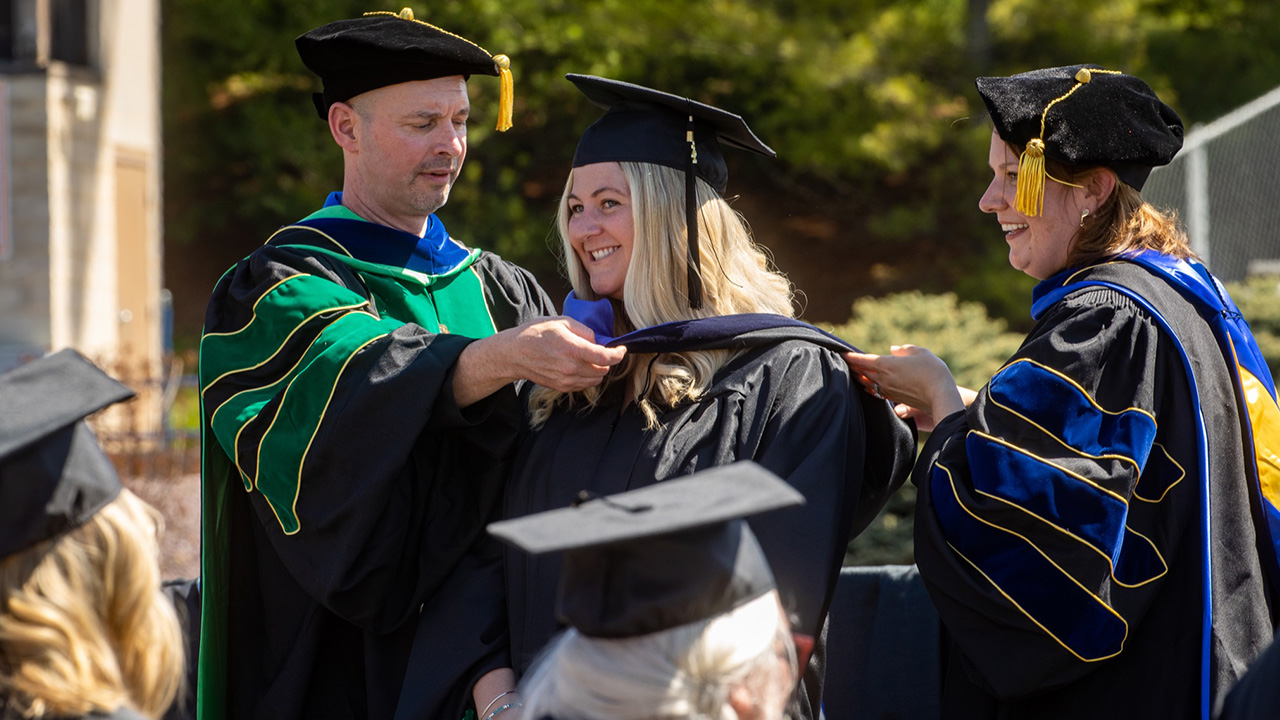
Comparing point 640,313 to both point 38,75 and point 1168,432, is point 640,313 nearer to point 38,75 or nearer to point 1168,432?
point 1168,432

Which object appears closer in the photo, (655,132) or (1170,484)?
(1170,484)

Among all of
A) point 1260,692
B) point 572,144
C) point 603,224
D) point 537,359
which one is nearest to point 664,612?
point 1260,692

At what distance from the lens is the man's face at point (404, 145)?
3.14 meters

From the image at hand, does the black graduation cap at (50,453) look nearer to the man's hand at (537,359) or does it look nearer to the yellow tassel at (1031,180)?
the man's hand at (537,359)

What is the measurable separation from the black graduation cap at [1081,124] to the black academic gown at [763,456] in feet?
1.82

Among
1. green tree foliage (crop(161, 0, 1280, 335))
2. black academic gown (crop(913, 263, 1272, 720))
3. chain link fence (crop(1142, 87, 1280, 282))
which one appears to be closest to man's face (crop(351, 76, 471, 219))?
black academic gown (crop(913, 263, 1272, 720))

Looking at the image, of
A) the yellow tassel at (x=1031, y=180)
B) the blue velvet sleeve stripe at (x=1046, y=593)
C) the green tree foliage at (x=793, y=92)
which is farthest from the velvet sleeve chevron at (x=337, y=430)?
the green tree foliage at (x=793, y=92)

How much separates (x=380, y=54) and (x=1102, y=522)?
201 centimetres

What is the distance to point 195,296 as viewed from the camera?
1862cm

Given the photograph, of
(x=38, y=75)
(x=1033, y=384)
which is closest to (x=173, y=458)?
(x=38, y=75)

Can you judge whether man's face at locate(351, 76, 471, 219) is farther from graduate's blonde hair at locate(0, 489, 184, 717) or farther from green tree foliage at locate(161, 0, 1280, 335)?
green tree foliage at locate(161, 0, 1280, 335)

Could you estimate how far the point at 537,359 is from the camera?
250 cm

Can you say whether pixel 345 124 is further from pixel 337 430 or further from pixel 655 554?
pixel 655 554

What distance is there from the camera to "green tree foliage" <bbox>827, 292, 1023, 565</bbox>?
16.2 ft
